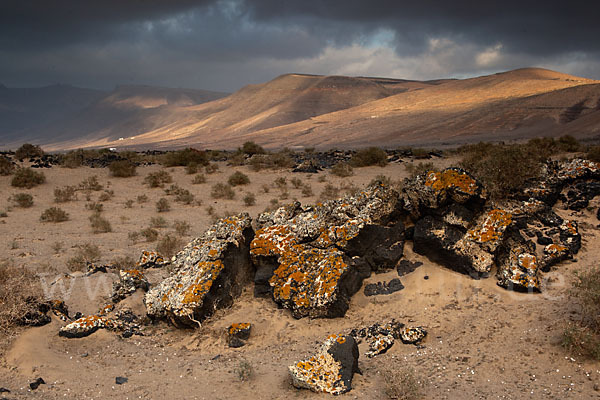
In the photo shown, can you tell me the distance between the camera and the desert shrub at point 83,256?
25.0ft

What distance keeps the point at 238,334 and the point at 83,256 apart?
4.96m

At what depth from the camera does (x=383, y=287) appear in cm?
588

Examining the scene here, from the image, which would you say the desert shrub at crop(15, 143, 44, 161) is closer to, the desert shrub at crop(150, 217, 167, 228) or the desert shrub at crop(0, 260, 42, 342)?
the desert shrub at crop(150, 217, 167, 228)

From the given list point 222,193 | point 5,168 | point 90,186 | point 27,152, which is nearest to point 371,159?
point 222,193

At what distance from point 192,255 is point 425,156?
19.9 meters

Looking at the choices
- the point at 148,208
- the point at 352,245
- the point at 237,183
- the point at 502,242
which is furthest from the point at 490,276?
the point at 237,183

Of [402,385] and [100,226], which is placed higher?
[100,226]

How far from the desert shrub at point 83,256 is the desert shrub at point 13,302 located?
1.71 metres

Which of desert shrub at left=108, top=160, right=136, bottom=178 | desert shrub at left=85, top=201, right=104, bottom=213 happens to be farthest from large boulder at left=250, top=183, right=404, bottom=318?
desert shrub at left=108, top=160, right=136, bottom=178

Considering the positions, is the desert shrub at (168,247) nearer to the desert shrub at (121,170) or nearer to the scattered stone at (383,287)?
the scattered stone at (383,287)

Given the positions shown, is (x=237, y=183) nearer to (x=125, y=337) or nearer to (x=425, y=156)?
(x=425, y=156)

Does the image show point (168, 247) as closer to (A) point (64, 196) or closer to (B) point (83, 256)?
(B) point (83, 256)

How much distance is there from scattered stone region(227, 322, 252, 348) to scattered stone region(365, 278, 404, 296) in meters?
1.81

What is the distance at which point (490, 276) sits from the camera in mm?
5656
